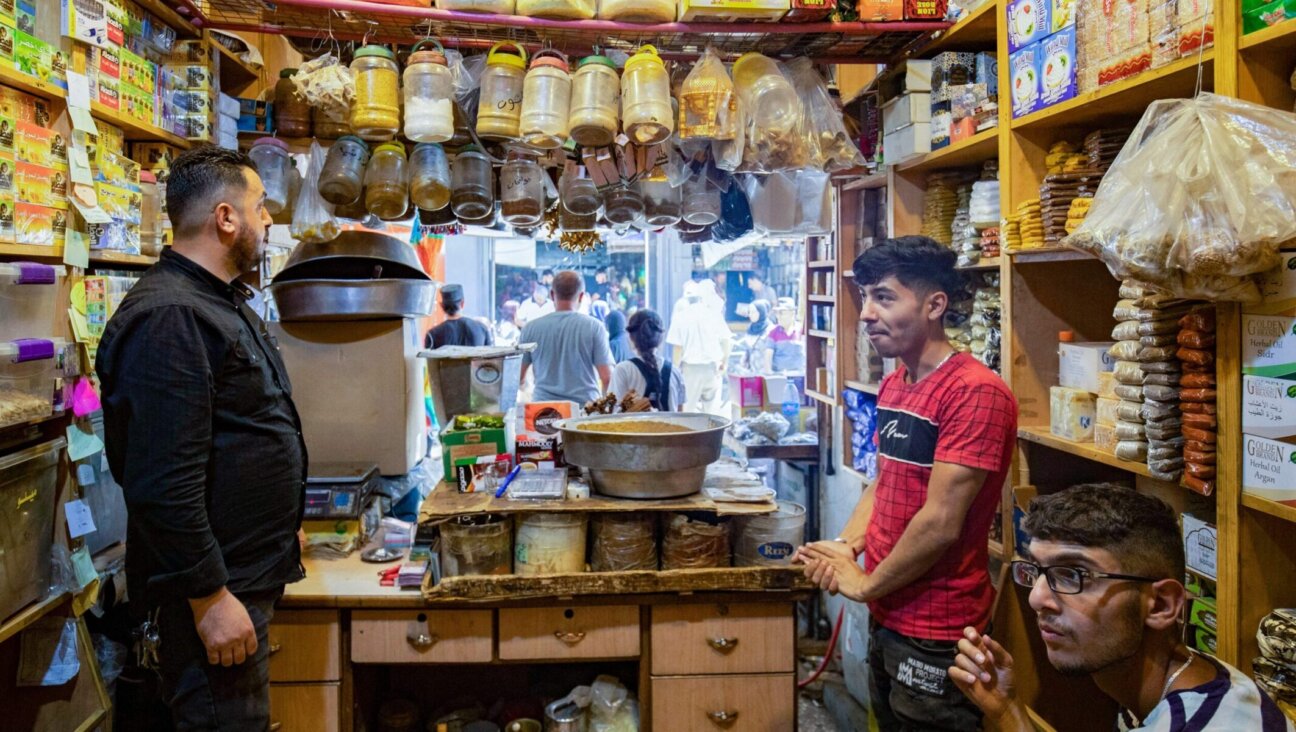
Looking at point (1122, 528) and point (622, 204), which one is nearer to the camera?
point (1122, 528)

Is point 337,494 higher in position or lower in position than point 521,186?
lower

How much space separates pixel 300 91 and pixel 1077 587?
2451 millimetres

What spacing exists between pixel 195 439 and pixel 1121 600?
5.52 feet

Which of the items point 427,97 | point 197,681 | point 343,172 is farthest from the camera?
point 343,172

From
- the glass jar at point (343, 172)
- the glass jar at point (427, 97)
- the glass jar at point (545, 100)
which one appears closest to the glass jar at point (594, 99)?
the glass jar at point (545, 100)

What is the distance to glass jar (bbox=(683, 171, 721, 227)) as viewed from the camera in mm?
2977

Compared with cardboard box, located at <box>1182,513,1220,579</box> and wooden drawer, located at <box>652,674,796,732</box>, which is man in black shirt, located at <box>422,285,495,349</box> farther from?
cardboard box, located at <box>1182,513,1220,579</box>

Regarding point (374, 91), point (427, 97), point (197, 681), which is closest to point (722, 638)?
point (197, 681)

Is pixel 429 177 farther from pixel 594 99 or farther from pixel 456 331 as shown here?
pixel 456 331

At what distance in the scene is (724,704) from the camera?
2426 millimetres

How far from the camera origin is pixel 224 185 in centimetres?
183

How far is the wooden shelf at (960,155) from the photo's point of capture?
2359 mm

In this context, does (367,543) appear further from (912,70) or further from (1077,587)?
(912,70)

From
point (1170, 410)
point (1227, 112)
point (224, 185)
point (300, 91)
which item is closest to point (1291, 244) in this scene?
point (1227, 112)
